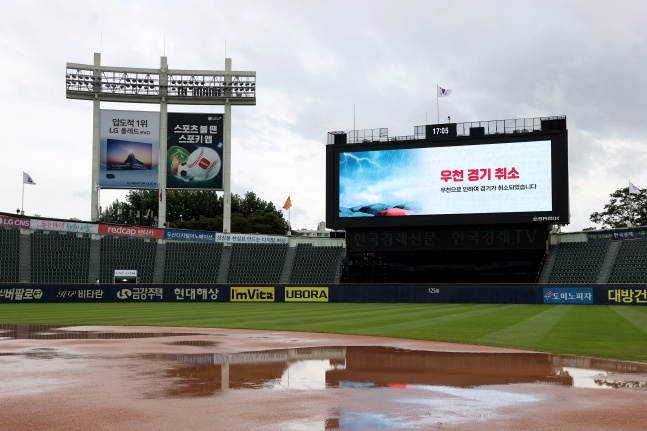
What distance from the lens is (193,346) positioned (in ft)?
65.9

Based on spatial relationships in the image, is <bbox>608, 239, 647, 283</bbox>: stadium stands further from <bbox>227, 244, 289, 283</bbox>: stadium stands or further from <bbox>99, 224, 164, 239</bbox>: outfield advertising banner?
<bbox>99, 224, 164, 239</bbox>: outfield advertising banner


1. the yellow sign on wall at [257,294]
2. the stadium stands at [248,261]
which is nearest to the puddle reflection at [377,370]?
the yellow sign on wall at [257,294]

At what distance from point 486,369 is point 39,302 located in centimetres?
4472

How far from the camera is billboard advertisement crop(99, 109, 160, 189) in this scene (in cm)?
6131

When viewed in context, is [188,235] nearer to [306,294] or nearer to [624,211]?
[306,294]

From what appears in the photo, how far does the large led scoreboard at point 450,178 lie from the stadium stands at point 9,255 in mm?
26547

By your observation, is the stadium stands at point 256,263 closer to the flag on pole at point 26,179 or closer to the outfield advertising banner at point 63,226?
the outfield advertising banner at point 63,226

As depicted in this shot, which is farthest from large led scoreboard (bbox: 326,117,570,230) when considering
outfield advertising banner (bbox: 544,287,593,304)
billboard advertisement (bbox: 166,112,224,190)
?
billboard advertisement (bbox: 166,112,224,190)

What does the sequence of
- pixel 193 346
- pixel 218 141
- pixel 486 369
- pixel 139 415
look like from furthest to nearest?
pixel 218 141
pixel 193 346
pixel 486 369
pixel 139 415

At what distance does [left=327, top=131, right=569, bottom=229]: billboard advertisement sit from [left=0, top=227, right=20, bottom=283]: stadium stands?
2655 centimetres


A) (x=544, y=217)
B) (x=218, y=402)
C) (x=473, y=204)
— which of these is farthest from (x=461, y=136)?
(x=218, y=402)

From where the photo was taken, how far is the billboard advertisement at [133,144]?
2414 inches

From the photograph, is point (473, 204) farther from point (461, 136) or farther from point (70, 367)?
point (70, 367)

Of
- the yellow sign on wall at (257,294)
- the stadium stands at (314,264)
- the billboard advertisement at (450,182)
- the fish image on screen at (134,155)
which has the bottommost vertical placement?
the yellow sign on wall at (257,294)
